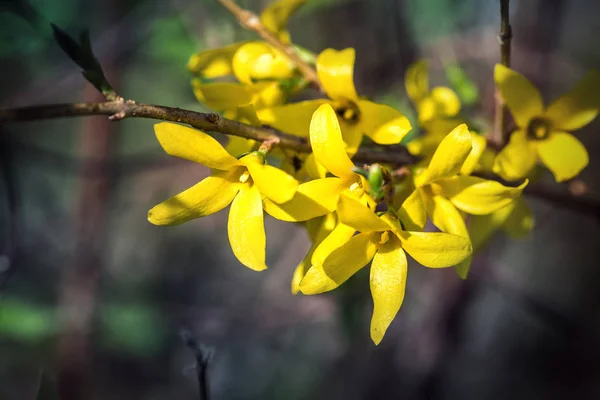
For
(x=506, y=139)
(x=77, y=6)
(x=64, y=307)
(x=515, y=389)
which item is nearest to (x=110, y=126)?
(x=77, y=6)

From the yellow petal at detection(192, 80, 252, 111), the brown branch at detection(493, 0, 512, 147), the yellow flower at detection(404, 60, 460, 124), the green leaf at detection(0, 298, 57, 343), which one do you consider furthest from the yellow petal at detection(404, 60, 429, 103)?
the green leaf at detection(0, 298, 57, 343)

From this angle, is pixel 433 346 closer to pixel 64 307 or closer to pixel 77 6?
pixel 64 307

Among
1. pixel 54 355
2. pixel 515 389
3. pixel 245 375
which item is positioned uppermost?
pixel 54 355

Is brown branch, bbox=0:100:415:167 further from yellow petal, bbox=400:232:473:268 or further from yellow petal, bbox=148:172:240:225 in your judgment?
yellow petal, bbox=400:232:473:268

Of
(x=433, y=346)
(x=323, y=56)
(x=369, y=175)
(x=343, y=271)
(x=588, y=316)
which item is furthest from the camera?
(x=588, y=316)

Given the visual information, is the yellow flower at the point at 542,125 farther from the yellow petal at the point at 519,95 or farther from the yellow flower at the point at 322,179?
the yellow flower at the point at 322,179

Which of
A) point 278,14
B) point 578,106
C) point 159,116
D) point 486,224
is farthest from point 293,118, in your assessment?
point 578,106

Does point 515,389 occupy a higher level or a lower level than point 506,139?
lower
